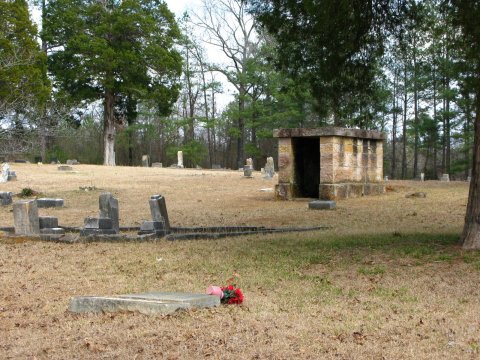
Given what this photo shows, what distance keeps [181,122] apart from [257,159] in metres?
8.53

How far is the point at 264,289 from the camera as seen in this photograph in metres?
7.30

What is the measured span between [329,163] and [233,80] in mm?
33207

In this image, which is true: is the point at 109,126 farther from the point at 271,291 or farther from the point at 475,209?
the point at 271,291

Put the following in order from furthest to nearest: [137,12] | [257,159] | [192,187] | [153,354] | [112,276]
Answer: [257,159], [137,12], [192,187], [112,276], [153,354]

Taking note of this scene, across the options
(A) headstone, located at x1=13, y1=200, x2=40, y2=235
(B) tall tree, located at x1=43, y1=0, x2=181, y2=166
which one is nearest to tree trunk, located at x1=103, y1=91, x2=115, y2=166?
(B) tall tree, located at x1=43, y1=0, x2=181, y2=166

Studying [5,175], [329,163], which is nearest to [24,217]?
[329,163]

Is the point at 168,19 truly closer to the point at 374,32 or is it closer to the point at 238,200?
the point at 238,200

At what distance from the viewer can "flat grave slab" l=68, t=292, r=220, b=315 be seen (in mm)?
5973

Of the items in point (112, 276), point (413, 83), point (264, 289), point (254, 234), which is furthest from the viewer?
point (413, 83)

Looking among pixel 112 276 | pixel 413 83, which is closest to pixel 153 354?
pixel 112 276

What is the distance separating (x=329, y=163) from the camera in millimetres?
18969

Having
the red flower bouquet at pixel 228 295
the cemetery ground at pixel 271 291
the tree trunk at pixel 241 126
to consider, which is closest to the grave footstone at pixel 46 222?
the cemetery ground at pixel 271 291

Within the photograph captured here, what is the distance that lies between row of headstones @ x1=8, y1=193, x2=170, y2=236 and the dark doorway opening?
875cm

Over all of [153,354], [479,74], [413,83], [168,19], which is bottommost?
[153,354]
